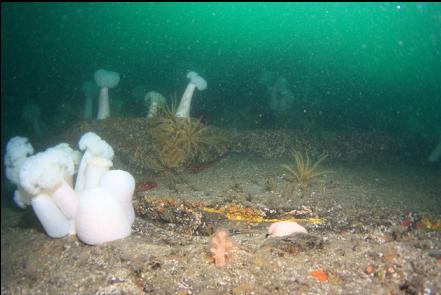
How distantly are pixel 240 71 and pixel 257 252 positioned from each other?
1587 cm

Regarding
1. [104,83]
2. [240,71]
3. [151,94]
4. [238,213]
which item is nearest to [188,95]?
[151,94]

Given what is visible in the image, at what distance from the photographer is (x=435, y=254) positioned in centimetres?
343

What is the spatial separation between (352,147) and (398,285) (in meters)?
6.20

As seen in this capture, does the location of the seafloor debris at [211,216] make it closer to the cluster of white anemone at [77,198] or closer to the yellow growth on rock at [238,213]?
the yellow growth on rock at [238,213]

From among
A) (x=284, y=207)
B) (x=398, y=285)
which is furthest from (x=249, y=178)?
(x=398, y=285)

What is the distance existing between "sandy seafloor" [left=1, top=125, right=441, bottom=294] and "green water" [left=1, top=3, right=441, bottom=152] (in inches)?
209

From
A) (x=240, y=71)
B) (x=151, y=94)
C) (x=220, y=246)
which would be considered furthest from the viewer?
(x=240, y=71)

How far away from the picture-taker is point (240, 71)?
18.3 m

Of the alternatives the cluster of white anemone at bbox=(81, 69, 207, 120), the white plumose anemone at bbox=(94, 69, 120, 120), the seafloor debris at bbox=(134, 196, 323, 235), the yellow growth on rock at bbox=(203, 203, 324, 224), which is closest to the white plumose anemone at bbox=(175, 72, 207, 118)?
the cluster of white anemone at bbox=(81, 69, 207, 120)

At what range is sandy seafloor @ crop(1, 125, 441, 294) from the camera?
3213 mm

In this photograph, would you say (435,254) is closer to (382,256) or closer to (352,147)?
(382,256)

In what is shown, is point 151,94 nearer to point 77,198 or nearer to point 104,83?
point 104,83

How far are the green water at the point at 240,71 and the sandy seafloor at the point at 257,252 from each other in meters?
5.31

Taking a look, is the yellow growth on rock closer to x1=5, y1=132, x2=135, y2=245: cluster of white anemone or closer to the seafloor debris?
the seafloor debris
